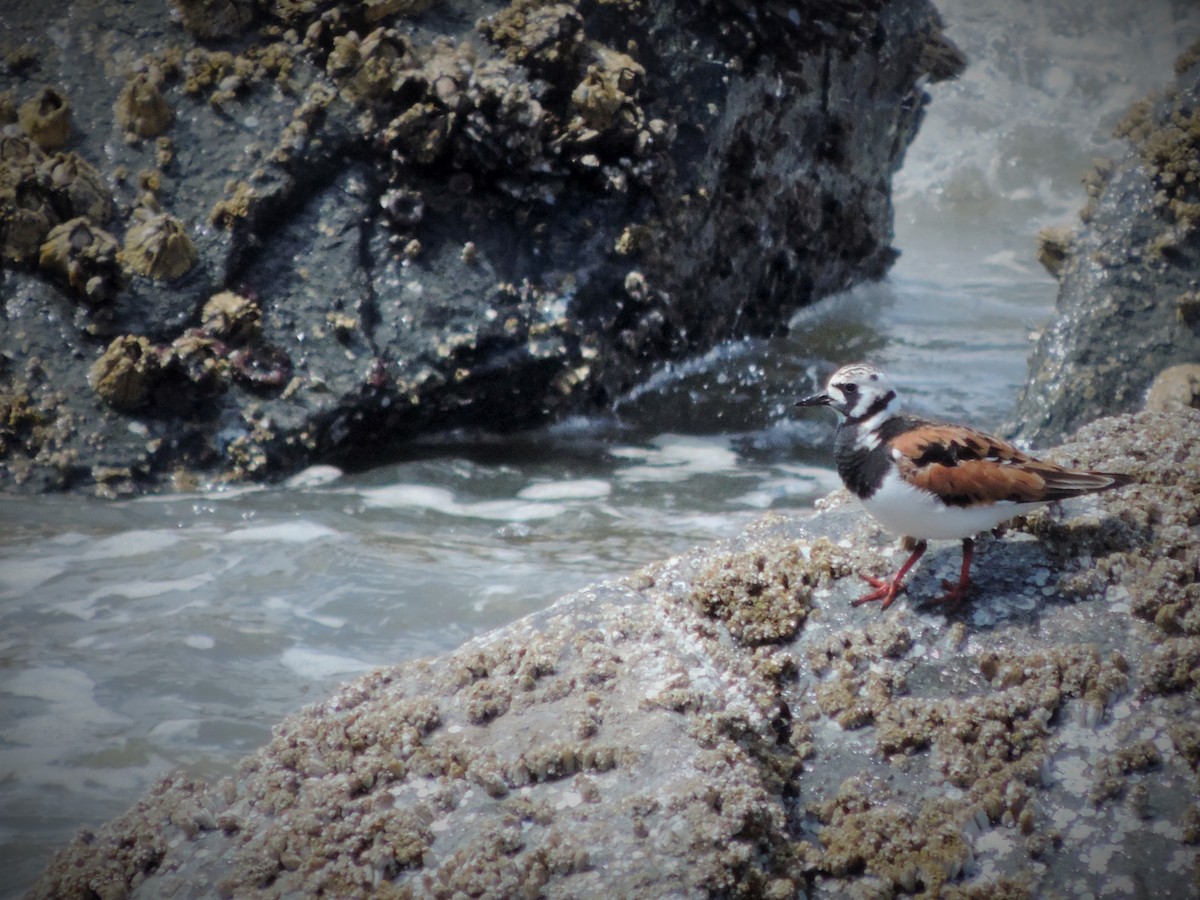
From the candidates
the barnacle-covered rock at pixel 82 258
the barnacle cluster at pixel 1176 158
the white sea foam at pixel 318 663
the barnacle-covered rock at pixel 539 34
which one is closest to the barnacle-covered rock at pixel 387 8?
the barnacle-covered rock at pixel 539 34

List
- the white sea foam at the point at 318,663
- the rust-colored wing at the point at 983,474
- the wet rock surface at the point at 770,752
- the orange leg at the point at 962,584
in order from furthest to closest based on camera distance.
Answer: the white sea foam at the point at 318,663 < the orange leg at the point at 962,584 < the rust-colored wing at the point at 983,474 < the wet rock surface at the point at 770,752

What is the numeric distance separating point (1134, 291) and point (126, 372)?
6.64 metres

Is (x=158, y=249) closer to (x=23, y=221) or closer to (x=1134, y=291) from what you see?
(x=23, y=221)

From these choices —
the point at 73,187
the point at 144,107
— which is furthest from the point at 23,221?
the point at 144,107

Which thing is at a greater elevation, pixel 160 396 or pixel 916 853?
pixel 160 396

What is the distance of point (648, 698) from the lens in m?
2.87

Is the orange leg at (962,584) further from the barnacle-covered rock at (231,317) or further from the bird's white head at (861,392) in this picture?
the barnacle-covered rock at (231,317)

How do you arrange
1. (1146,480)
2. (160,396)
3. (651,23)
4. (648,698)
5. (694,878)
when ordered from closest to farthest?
(694,878) → (648,698) → (1146,480) → (160,396) → (651,23)

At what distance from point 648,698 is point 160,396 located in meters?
4.51

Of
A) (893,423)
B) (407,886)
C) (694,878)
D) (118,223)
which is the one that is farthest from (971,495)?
(118,223)

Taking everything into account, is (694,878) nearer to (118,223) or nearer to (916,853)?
(916,853)

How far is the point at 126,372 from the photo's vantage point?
5.89m

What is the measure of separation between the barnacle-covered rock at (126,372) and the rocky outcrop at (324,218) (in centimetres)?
1

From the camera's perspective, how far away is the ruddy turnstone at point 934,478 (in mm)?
3020
